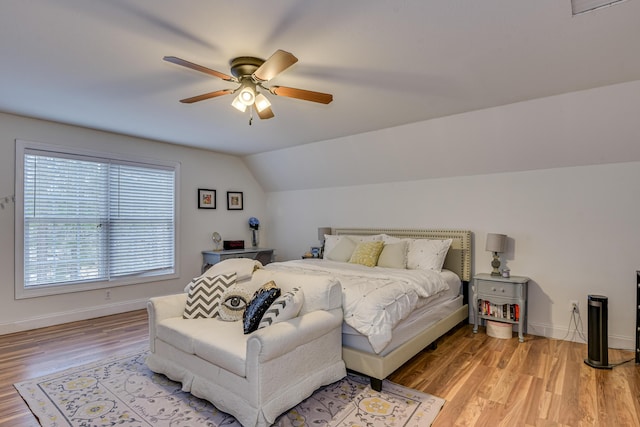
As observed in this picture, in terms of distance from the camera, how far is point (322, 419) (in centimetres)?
228

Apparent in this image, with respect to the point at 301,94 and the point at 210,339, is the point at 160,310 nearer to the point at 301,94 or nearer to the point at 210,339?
the point at 210,339

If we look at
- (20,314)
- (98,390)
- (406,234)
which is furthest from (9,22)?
(406,234)

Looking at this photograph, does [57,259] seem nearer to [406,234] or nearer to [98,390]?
[98,390]

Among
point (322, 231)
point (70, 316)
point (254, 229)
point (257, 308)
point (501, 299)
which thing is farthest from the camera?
point (254, 229)

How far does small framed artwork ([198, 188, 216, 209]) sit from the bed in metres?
2.13

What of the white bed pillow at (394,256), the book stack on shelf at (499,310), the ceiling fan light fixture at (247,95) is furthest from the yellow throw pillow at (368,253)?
the ceiling fan light fixture at (247,95)

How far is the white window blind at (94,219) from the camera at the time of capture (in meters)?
4.13

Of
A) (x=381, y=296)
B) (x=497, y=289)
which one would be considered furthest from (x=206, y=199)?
(x=497, y=289)

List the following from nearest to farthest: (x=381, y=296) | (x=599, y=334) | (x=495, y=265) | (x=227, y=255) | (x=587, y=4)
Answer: (x=587, y=4)
(x=381, y=296)
(x=599, y=334)
(x=495, y=265)
(x=227, y=255)

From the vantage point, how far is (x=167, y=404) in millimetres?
2449

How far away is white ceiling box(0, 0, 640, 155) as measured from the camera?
193 cm

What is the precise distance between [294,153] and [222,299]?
122 inches

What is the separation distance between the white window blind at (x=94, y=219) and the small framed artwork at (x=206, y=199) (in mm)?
443

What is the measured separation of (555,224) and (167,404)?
4173 millimetres
